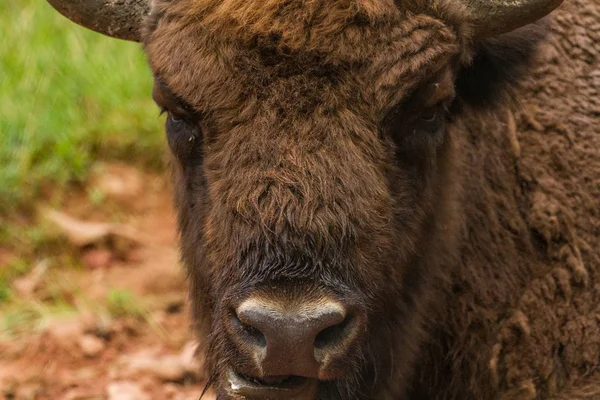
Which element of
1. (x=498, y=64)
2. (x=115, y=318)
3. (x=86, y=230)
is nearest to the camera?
(x=498, y=64)

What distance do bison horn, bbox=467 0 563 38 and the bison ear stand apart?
9.0 inches

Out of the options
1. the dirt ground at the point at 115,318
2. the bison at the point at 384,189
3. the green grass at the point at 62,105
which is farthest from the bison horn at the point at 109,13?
the green grass at the point at 62,105

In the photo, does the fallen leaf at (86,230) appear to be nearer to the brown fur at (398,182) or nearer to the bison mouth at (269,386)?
the brown fur at (398,182)

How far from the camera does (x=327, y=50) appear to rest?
4.12m

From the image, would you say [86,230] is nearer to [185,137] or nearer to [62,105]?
[62,105]

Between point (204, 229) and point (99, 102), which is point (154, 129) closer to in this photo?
point (99, 102)

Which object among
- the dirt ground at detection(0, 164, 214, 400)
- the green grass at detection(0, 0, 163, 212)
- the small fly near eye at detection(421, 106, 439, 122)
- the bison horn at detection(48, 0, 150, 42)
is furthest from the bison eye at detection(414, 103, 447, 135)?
the green grass at detection(0, 0, 163, 212)

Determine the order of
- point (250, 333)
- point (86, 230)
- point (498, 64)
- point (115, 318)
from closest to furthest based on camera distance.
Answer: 1. point (250, 333)
2. point (498, 64)
3. point (115, 318)
4. point (86, 230)

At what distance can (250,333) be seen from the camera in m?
3.92

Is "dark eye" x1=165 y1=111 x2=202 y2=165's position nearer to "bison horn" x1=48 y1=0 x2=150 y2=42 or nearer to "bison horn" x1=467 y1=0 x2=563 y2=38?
"bison horn" x1=48 y1=0 x2=150 y2=42

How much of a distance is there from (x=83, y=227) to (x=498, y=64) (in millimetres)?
4195

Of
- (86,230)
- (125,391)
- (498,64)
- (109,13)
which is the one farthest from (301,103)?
(86,230)

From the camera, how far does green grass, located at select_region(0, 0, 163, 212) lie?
8289 millimetres

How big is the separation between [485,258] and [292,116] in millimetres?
1781
